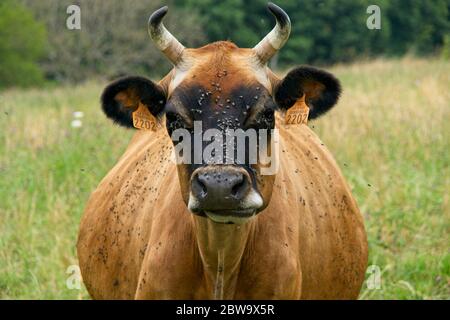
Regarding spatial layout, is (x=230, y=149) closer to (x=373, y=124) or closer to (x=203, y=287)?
(x=203, y=287)

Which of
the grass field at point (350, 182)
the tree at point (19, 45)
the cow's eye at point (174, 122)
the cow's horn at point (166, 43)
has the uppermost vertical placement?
the tree at point (19, 45)

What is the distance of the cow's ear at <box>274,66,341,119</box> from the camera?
4.34 m

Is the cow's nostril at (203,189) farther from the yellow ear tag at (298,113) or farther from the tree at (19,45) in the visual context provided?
the tree at (19,45)

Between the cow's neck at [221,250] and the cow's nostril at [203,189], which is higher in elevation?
the cow's nostril at [203,189]

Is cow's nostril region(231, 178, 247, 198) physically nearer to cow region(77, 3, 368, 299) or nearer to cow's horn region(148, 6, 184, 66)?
cow region(77, 3, 368, 299)

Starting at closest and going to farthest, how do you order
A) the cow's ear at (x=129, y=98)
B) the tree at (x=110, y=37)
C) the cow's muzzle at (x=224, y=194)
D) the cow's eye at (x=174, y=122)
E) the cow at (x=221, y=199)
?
the cow's muzzle at (x=224, y=194), the cow at (x=221, y=199), the cow's eye at (x=174, y=122), the cow's ear at (x=129, y=98), the tree at (x=110, y=37)

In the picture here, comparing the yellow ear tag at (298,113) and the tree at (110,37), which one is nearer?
the yellow ear tag at (298,113)

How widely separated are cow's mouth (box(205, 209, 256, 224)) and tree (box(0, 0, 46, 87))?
33.1 meters

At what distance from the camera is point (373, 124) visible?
460 inches

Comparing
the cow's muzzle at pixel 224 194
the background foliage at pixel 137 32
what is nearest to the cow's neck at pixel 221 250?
the cow's muzzle at pixel 224 194

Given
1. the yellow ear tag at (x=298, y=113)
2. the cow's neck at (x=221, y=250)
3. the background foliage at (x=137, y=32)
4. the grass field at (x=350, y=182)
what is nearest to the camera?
the cow's neck at (x=221, y=250)

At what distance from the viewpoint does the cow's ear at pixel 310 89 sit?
4.34 m

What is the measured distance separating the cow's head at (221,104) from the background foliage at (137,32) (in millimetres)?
28671

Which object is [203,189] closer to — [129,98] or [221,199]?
[221,199]
